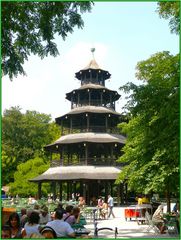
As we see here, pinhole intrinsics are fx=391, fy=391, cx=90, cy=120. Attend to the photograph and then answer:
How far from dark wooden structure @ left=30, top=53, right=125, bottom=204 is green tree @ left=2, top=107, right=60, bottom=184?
75.0ft

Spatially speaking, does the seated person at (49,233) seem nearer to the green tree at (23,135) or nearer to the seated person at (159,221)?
the seated person at (159,221)

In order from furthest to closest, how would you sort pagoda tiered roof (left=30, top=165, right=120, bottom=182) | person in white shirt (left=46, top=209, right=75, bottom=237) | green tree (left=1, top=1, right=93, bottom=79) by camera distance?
pagoda tiered roof (left=30, top=165, right=120, bottom=182) < green tree (left=1, top=1, right=93, bottom=79) < person in white shirt (left=46, top=209, right=75, bottom=237)

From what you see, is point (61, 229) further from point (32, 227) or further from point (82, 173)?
point (82, 173)

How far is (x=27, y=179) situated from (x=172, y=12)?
39373 millimetres

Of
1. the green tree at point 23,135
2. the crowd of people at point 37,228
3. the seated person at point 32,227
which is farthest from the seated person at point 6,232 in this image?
the green tree at point 23,135

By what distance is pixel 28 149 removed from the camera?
66062mm

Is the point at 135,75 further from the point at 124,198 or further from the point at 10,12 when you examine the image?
the point at 10,12

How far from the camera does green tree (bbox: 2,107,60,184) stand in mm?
65938

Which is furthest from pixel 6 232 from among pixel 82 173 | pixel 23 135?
pixel 23 135

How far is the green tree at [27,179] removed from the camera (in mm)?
50562

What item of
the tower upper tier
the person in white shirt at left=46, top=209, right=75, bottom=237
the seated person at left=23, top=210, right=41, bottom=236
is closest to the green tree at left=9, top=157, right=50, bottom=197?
the tower upper tier

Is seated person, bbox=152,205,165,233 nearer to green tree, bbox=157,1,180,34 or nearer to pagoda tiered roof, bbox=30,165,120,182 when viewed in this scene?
green tree, bbox=157,1,180,34

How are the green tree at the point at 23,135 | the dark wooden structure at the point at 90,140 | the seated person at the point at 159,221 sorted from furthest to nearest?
the green tree at the point at 23,135, the dark wooden structure at the point at 90,140, the seated person at the point at 159,221

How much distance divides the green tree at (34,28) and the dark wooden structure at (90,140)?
2559cm
